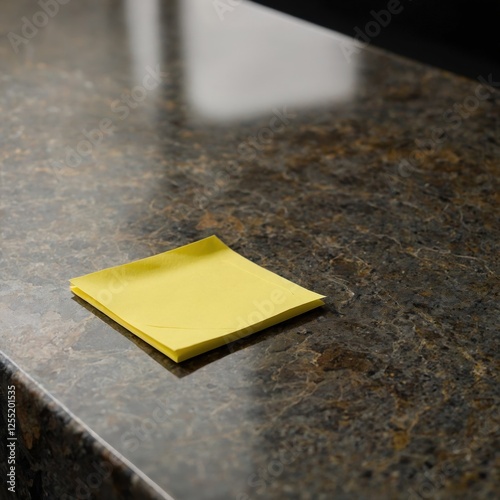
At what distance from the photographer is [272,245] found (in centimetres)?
117

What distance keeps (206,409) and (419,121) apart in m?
0.91

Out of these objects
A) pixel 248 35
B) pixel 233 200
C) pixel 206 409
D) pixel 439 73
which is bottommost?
pixel 206 409

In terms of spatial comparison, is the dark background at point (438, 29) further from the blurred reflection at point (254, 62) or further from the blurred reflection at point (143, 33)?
the blurred reflection at point (143, 33)

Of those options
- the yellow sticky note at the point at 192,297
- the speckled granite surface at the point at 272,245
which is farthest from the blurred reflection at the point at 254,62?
the yellow sticky note at the point at 192,297

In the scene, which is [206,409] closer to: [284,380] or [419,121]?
[284,380]

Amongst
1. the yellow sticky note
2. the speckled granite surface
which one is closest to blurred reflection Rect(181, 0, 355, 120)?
the speckled granite surface

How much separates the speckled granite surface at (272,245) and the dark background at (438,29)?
36mm

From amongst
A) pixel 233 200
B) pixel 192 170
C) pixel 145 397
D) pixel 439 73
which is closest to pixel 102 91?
pixel 192 170

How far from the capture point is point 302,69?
1.82 meters

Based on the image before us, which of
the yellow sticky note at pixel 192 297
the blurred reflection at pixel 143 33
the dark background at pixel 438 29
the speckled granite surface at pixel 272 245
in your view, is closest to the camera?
the speckled granite surface at pixel 272 245

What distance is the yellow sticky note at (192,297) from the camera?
37.0 inches

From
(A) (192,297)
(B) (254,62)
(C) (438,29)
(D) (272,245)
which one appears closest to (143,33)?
(B) (254,62)

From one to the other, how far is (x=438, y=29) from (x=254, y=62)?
0.39 meters

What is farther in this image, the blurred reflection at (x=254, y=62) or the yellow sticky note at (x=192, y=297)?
the blurred reflection at (x=254, y=62)
